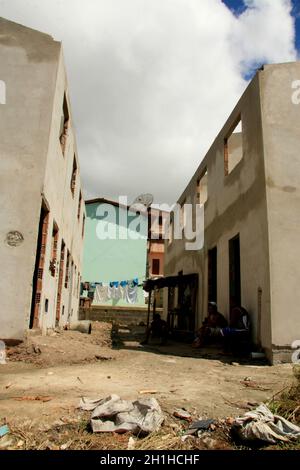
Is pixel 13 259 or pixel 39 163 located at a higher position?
pixel 39 163

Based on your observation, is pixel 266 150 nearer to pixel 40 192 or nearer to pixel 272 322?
pixel 272 322

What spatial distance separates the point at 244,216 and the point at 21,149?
4.96 m

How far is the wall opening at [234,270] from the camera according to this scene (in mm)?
8852

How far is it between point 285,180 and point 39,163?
4767 mm

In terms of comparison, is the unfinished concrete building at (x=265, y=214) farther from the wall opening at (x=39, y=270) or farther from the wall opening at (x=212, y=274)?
the wall opening at (x=39, y=270)

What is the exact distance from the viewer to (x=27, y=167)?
6875 mm

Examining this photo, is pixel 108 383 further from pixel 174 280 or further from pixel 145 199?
pixel 145 199

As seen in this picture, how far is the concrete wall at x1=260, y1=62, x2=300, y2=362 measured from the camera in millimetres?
6434

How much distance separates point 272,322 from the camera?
21.0 feet

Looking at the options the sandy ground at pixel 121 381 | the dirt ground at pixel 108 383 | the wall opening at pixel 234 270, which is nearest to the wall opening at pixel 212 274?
the wall opening at pixel 234 270

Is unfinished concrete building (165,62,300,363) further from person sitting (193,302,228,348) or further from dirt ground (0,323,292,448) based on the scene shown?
dirt ground (0,323,292,448)

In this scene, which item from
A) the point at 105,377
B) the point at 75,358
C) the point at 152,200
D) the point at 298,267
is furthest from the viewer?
the point at 152,200

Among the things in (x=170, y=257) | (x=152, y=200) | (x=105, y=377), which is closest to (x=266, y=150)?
(x=105, y=377)

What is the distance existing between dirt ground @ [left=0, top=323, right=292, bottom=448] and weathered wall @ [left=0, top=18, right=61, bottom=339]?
34.0 inches
